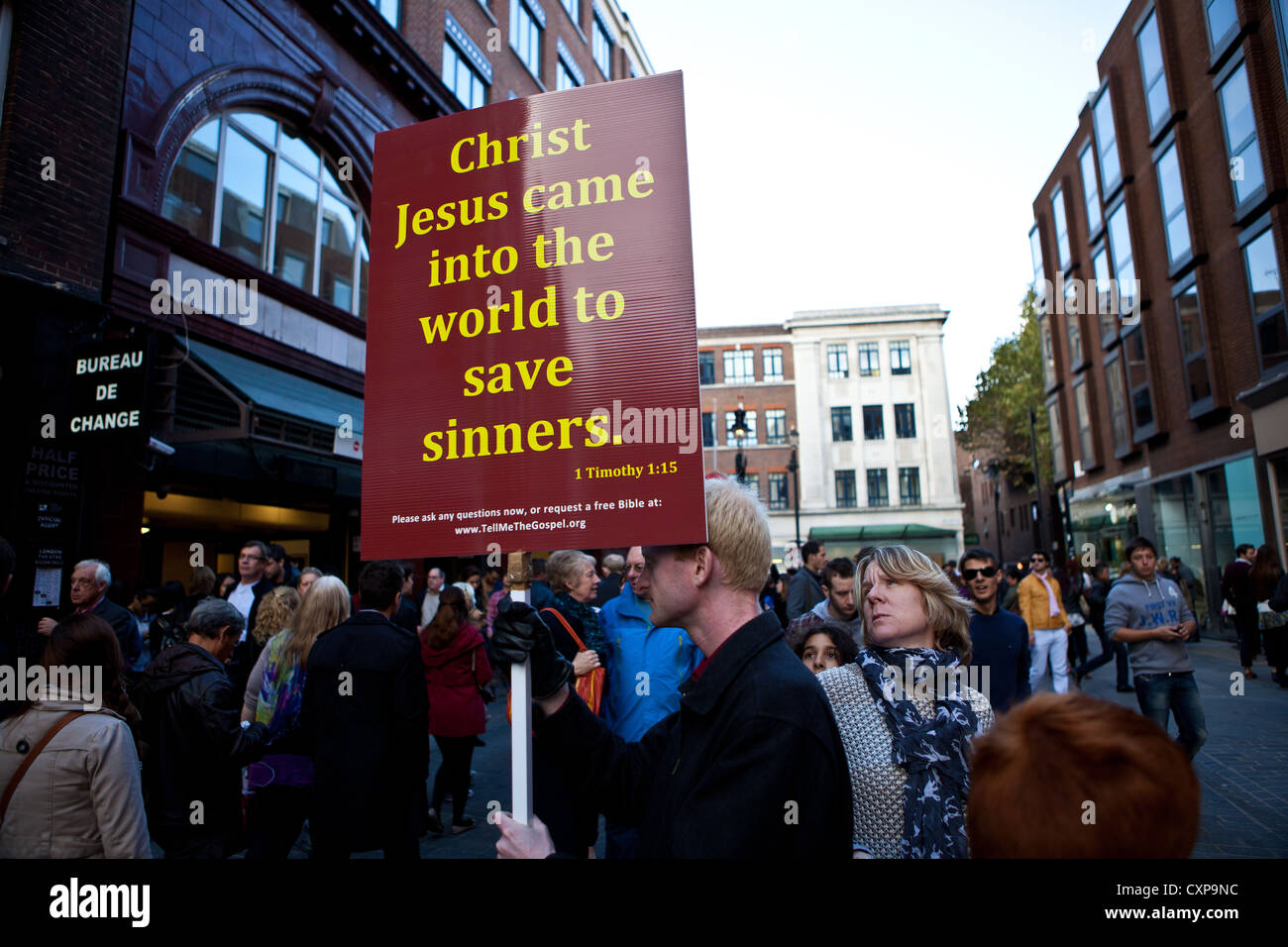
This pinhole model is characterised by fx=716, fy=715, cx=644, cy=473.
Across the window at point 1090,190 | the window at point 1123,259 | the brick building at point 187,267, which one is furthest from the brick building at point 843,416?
the brick building at point 187,267

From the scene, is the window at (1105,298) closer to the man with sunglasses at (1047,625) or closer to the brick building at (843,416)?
the brick building at (843,416)

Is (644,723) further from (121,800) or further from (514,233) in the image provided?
(514,233)

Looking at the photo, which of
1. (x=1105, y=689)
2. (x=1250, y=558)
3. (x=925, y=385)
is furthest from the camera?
(x=925, y=385)

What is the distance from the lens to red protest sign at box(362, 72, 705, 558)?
217cm

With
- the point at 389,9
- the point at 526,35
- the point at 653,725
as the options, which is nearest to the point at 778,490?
the point at 526,35

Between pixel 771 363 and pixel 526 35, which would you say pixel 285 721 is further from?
pixel 771 363

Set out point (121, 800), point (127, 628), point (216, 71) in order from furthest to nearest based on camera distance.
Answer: point (216, 71) < point (127, 628) < point (121, 800)

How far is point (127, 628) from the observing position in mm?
6012

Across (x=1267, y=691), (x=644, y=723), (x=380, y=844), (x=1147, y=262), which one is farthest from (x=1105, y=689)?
(x=1147, y=262)

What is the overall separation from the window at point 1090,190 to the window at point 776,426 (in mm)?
20639

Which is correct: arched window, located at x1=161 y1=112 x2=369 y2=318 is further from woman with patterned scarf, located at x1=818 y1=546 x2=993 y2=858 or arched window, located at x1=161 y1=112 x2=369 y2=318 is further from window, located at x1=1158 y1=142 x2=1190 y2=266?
window, located at x1=1158 y1=142 x2=1190 y2=266

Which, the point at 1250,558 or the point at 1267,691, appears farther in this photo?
the point at 1250,558
